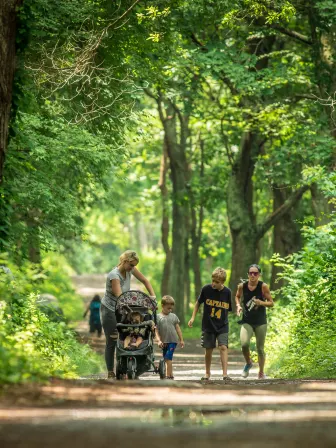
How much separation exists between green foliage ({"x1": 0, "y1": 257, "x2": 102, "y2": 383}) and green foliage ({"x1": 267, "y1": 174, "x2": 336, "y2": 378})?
12.6 ft

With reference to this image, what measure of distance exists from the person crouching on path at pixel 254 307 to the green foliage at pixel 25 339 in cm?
299

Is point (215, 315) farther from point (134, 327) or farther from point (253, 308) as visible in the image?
point (134, 327)

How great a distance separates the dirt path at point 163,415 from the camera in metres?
6.83

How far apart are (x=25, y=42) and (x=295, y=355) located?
7.31m

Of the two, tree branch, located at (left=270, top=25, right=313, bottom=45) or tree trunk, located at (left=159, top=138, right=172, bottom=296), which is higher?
tree branch, located at (left=270, top=25, right=313, bottom=45)

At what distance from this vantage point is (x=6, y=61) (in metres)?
15.2

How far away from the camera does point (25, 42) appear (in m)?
16.0

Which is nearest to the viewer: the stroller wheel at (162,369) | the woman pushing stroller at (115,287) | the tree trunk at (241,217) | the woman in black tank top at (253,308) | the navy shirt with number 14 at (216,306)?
the woman pushing stroller at (115,287)

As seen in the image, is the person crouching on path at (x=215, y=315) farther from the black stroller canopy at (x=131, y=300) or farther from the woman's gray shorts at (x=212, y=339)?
the black stroller canopy at (x=131, y=300)

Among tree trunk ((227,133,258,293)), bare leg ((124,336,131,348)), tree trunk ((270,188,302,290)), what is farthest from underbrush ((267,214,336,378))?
tree trunk ((270,188,302,290))

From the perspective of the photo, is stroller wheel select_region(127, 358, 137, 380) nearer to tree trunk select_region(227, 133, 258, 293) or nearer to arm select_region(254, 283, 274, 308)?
arm select_region(254, 283, 274, 308)

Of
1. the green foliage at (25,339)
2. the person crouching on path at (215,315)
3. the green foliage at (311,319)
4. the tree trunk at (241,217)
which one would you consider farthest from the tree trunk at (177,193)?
the person crouching on path at (215,315)

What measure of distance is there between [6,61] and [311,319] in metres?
8.33

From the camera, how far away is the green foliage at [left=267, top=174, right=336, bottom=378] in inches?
675
